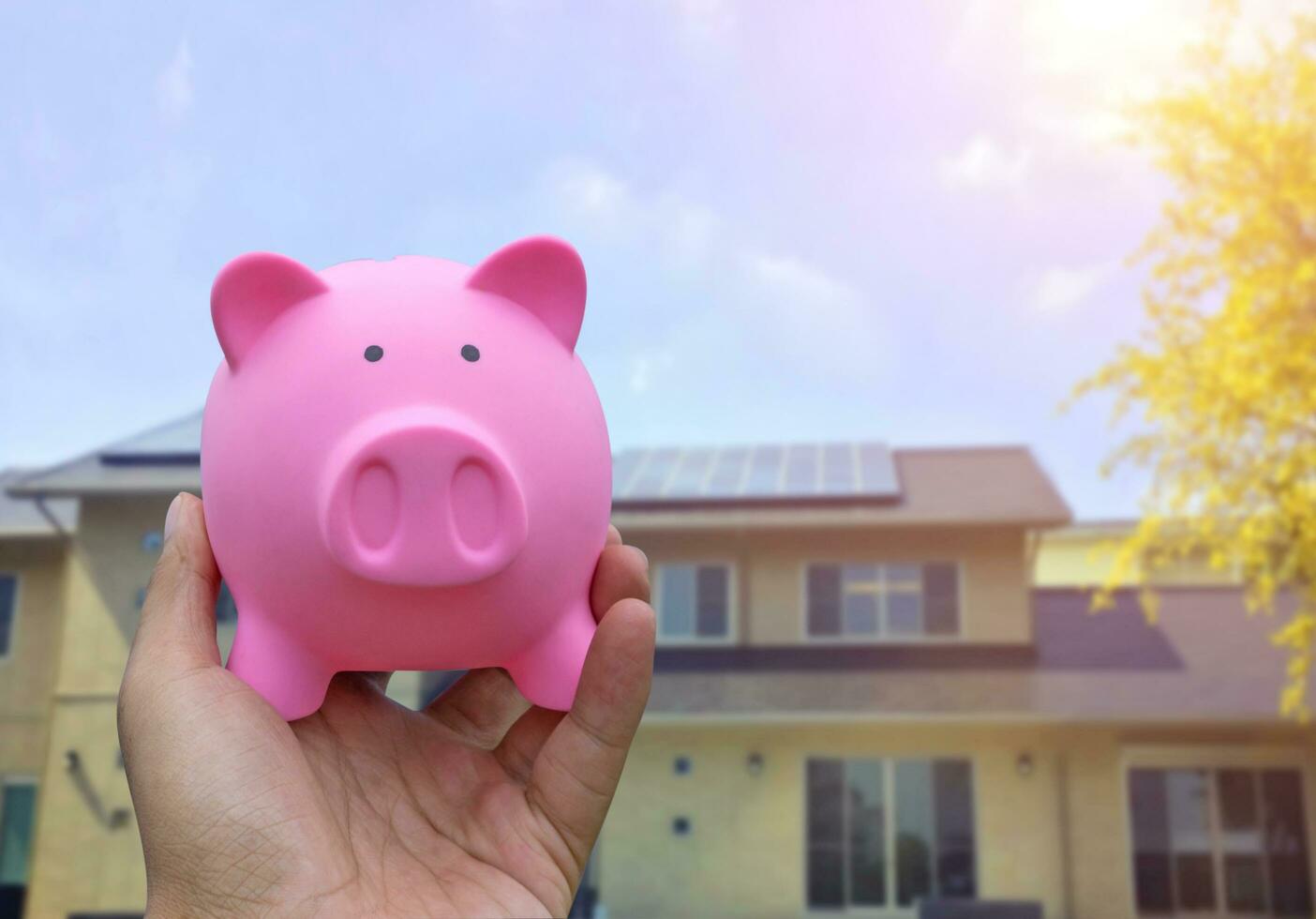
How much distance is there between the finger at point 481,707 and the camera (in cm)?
271

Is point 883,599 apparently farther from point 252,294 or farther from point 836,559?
point 252,294

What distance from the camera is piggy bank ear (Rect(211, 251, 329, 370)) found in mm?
2270

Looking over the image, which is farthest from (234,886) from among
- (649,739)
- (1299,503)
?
(649,739)

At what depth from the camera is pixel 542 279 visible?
2373mm

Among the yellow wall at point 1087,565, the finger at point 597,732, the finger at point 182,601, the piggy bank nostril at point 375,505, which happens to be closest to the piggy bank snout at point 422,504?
the piggy bank nostril at point 375,505

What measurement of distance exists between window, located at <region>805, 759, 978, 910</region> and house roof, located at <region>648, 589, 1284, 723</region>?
92cm

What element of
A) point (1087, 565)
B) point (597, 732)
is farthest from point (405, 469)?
point (1087, 565)

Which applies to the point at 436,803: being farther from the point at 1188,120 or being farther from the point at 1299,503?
the point at 1188,120

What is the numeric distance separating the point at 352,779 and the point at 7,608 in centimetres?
1295

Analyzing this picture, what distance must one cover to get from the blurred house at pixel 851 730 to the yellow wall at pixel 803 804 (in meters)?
0.02

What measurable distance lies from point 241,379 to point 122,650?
11522mm

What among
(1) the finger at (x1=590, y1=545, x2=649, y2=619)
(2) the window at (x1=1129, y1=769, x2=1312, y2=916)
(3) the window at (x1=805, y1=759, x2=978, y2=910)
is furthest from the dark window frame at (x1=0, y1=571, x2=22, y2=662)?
(1) the finger at (x1=590, y1=545, x2=649, y2=619)

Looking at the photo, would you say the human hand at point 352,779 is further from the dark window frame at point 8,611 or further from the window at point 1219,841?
the dark window frame at point 8,611

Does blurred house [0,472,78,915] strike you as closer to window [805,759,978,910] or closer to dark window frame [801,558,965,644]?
dark window frame [801,558,965,644]
